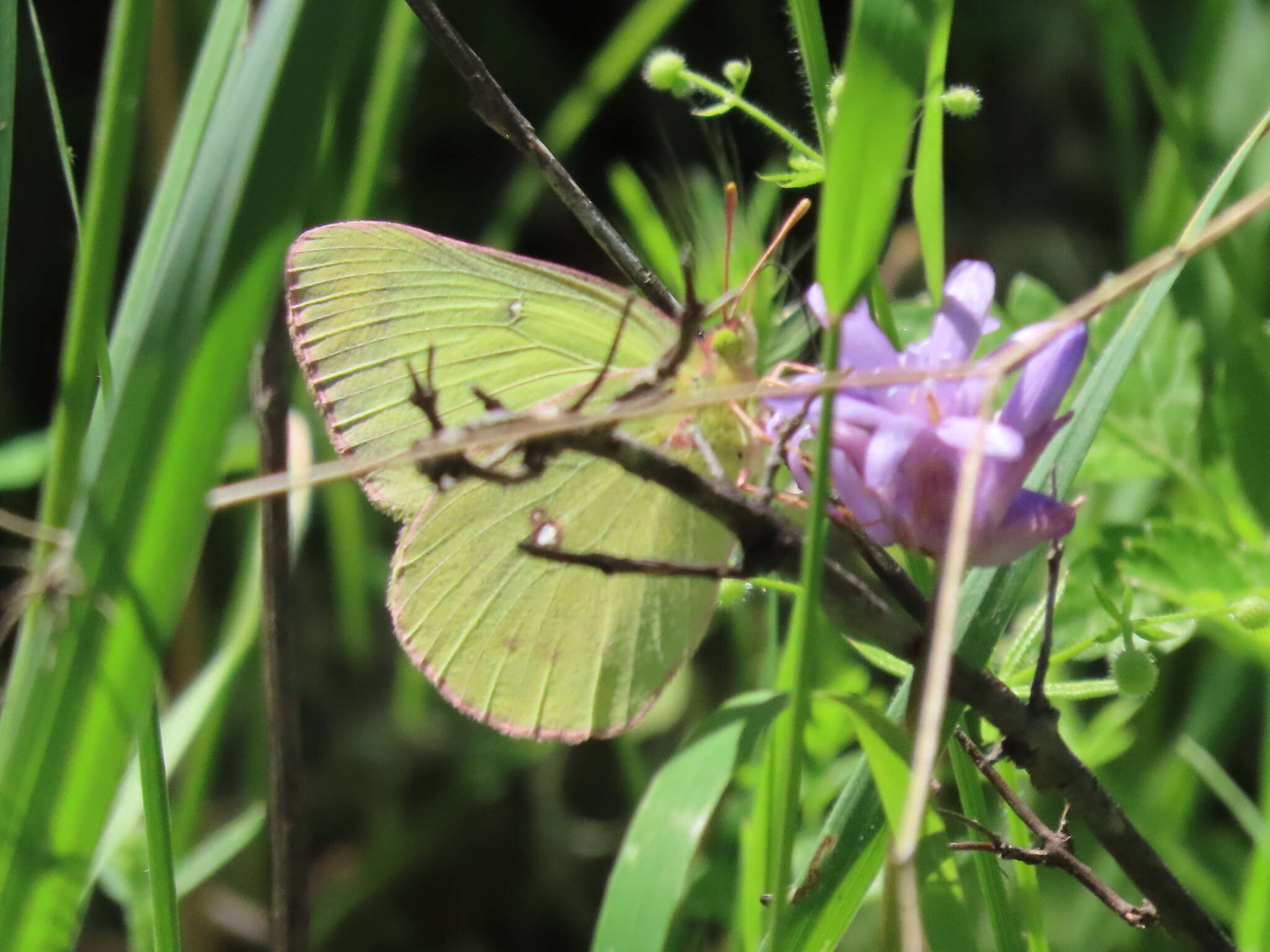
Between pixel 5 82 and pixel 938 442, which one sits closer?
pixel 938 442

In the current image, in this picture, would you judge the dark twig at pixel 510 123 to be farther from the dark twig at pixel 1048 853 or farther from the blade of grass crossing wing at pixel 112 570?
the dark twig at pixel 1048 853

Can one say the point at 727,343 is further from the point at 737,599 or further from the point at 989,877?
the point at 989,877

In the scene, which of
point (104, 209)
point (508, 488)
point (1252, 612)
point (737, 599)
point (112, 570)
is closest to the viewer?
point (112, 570)

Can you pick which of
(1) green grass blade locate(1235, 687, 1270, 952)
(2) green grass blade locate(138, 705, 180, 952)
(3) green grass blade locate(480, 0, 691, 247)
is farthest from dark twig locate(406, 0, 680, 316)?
(3) green grass blade locate(480, 0, 691, 247)

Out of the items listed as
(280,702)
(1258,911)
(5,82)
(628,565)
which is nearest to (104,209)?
(5,82)

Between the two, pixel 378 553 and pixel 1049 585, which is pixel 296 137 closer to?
pixel 1049 585

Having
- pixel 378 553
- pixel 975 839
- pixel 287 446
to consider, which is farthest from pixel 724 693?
pixel 975 839

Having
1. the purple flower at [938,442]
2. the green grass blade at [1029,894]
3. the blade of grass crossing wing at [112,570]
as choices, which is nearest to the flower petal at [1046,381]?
the purple flower at [938,442]
